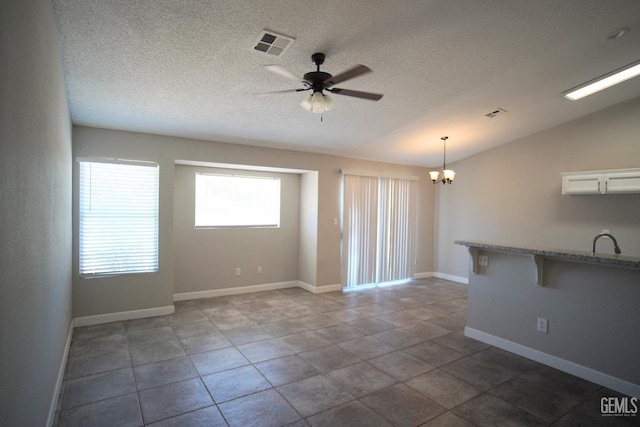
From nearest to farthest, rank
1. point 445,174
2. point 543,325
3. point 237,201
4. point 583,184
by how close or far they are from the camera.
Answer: point 543,325 < point 583,184 < point 445,174 < point 237,201

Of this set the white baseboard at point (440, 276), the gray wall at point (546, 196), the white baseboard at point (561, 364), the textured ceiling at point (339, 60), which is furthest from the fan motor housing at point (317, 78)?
the white baseboard at point (440, 276)

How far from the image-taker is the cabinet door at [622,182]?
437 centimetres

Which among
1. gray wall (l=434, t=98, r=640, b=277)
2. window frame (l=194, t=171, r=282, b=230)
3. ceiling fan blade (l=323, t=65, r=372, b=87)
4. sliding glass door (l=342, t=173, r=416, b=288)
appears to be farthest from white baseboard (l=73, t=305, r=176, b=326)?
gray wall (l=434, t=98, r=640, b=277)

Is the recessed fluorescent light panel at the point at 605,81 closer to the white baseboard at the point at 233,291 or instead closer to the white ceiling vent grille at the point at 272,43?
the white ceiling vent grille at the point at 272,43

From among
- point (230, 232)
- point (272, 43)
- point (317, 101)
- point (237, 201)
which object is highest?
point (272, 43)

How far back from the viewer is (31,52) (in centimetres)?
168

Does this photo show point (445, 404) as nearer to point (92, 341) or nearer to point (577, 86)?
point (92, 341)

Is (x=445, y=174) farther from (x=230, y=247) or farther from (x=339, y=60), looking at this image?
(x=230, y=247)

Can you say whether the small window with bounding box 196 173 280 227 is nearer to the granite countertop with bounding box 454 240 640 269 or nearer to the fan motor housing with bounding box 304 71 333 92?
the fan motor housing with bounding box 304 71 333 92

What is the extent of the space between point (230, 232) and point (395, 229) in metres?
3.33

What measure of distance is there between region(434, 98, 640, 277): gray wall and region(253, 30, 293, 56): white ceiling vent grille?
4951mm

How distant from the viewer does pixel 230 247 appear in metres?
5.73

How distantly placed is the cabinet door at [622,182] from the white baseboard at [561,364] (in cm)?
280

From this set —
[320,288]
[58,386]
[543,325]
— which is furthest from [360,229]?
[58,386]
